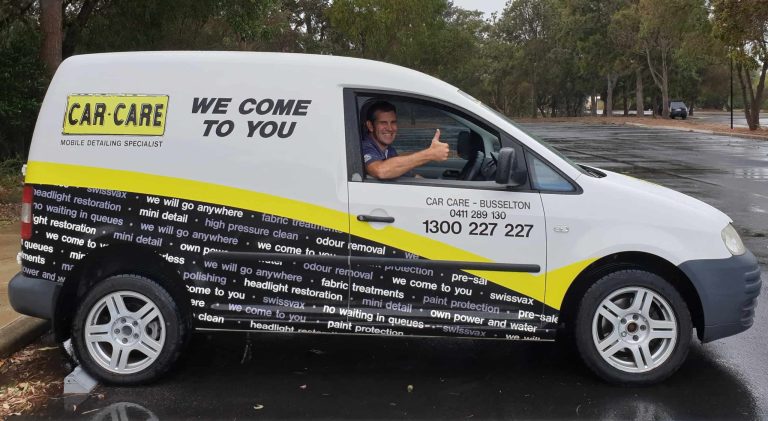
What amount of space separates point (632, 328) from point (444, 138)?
5.46 feet

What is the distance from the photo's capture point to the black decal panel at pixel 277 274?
4.02m

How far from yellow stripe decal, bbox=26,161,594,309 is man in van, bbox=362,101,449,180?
37cm

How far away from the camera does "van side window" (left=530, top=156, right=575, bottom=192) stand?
13.3 feet

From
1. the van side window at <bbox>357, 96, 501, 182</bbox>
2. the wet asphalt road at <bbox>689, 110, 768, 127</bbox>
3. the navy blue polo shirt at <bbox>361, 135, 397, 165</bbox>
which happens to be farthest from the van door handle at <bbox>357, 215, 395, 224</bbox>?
the wet asphalt road at <bbox>689, 110, 768, 127</bbox>

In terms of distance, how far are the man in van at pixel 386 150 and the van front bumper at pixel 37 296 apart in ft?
6.75

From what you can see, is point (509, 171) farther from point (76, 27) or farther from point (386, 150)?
point (76, 27)

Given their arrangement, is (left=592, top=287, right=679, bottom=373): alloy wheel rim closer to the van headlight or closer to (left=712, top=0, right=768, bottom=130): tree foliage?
the van headlight

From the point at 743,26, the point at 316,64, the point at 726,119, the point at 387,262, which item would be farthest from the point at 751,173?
the point at 726,119

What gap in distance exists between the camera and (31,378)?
173 inches

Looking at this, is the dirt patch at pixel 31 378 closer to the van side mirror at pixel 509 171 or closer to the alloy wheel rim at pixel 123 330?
the alloy wheel rim at pixel 123 330

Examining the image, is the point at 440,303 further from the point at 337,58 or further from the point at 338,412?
the point at 337,58

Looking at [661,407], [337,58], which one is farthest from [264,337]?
[661,407]

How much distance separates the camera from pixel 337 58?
418cm

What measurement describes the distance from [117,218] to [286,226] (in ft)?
3.37
